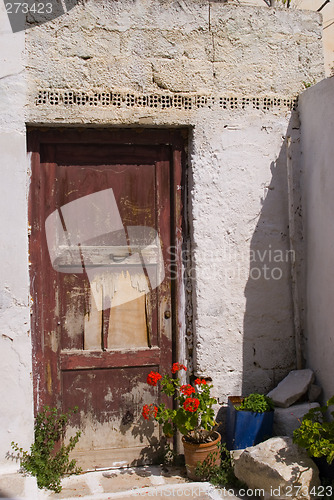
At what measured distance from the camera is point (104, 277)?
402 centimetres

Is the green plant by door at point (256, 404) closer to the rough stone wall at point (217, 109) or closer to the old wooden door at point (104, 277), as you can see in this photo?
the rough stone wall at point (217, 109)

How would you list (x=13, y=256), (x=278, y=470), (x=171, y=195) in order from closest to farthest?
(x=278, y=470) < (x=13, y=256) < (x=171, y=195)

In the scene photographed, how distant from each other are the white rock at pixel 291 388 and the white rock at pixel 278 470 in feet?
1.12

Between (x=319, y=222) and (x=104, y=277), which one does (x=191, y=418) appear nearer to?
(x=104, y=277)

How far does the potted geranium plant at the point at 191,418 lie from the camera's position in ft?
12.1

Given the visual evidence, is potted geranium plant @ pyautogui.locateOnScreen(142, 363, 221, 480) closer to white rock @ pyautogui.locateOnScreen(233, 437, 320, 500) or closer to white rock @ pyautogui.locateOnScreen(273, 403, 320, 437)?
white rock @ pyautogui.locateOnScreen(233, 437, 320, 500)

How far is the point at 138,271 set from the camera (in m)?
4.08

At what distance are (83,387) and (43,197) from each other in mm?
1427

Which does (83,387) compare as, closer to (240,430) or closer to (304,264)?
(240,430)

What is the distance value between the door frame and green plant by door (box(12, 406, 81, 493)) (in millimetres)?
133

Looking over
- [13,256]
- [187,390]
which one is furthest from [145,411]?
[13,256]

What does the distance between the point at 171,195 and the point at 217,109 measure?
2.38 ft

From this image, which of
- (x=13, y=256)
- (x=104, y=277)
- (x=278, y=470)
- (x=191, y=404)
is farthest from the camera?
(x=104, y=277)

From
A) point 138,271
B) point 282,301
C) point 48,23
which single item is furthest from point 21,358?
point 48,23
